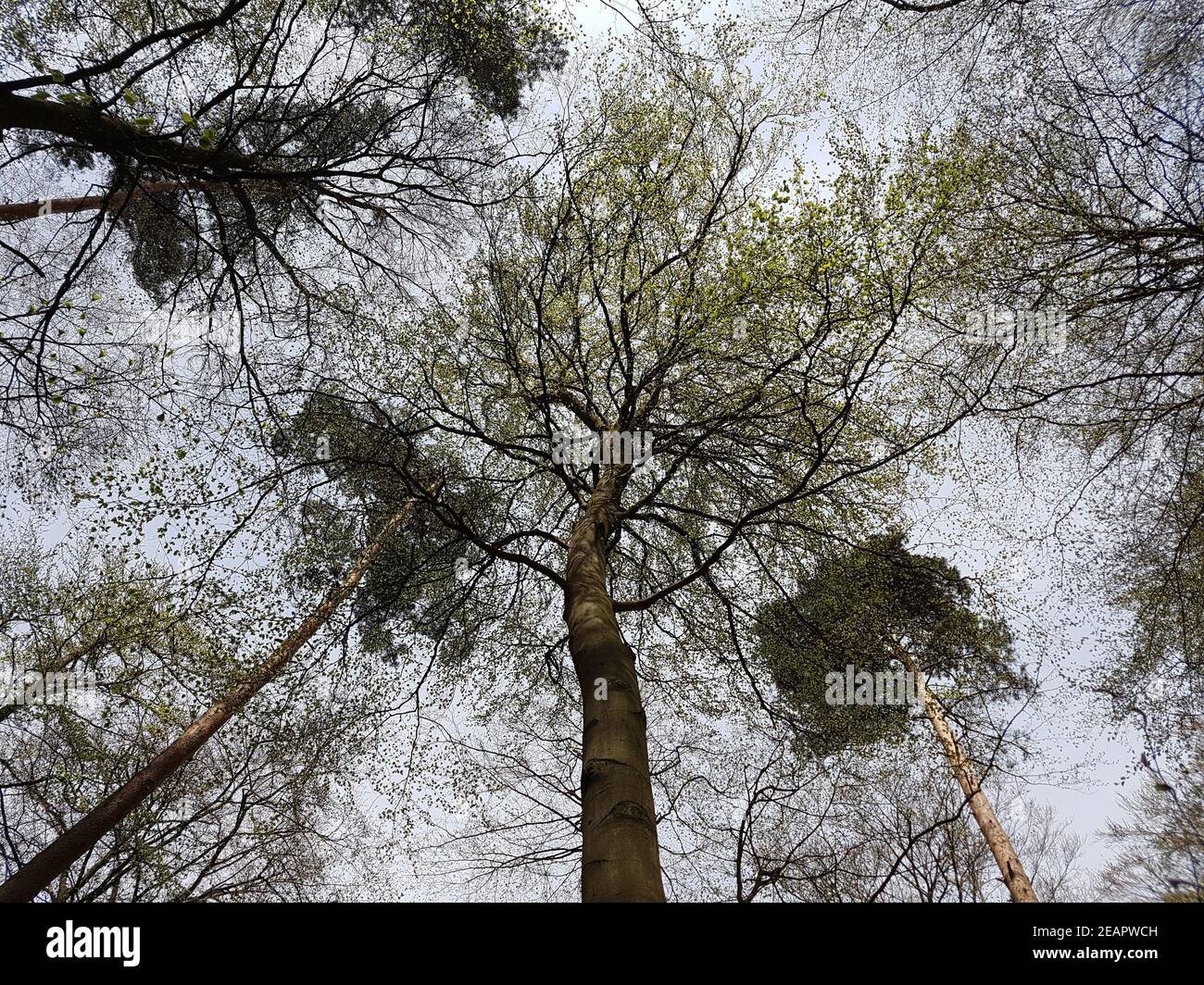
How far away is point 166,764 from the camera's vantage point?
6.30 m

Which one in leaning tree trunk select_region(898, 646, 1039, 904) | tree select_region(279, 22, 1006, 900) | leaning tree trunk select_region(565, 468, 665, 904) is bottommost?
leaning tree trunk select_region(898, 646, 1039, 904)

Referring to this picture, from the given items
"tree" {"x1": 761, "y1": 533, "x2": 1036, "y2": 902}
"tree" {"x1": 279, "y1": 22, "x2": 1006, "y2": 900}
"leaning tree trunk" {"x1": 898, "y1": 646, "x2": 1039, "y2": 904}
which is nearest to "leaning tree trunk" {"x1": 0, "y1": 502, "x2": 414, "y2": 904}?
"tree" {"x1": 279, "y1": 22, "x2": 1006, "y2": 900}

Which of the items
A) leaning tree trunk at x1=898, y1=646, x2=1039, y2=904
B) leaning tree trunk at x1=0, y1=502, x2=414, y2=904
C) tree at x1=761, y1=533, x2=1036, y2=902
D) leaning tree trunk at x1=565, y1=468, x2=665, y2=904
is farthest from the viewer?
leaning tree trunk at x1=898, y1=646, x2=1039, y2=904

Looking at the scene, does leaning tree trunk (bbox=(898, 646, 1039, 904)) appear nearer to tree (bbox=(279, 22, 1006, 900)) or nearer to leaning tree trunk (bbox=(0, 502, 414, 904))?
tree (bbox=(279, 22, 1006, 900))

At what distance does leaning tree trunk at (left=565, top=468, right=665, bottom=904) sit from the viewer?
279 cm

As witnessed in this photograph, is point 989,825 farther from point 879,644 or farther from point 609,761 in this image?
point 609,761

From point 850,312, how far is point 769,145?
13.2 ft

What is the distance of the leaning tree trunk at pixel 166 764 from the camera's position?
5406 mm

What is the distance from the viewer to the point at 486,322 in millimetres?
8453

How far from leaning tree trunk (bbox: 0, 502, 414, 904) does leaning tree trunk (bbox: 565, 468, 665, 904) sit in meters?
4.00

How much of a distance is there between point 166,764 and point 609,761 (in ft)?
19.2

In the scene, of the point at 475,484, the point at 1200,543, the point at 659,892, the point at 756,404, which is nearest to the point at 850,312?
the point at 756,404

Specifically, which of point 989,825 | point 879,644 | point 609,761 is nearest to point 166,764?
point 609,761
